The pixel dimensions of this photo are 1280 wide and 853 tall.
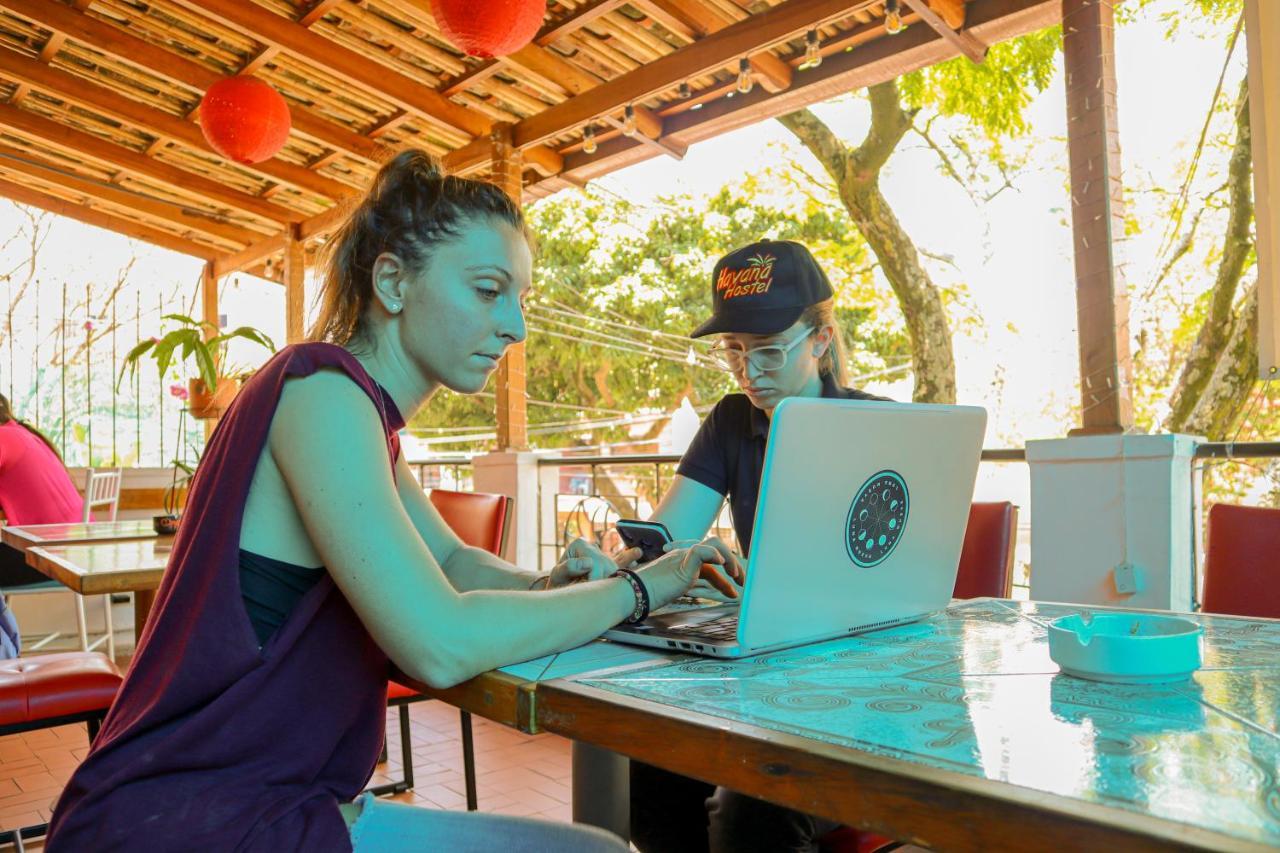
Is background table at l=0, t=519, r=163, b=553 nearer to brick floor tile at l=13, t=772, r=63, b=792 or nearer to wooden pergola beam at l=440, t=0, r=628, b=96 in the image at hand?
brick floor tile at l=13, t=772, r=63, b=792

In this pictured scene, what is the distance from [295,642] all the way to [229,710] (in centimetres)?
8

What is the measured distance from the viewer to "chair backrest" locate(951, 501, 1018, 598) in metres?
1.64

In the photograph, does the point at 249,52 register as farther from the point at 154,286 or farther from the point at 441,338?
the point at 441,338

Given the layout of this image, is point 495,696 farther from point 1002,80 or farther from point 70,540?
point 1002,80

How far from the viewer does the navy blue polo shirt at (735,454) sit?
1.89 meters

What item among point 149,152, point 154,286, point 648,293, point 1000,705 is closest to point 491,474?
point 149,152

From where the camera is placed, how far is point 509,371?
500cm

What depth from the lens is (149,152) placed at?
6.56 meters

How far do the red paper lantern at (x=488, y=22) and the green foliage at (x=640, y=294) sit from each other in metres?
8.78

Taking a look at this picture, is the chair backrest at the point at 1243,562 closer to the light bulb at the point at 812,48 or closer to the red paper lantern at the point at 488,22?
the red paper lantern at the point at 488,22

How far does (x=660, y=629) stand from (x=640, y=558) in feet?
0.83

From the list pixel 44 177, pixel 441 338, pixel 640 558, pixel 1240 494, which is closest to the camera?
pixel 441 338

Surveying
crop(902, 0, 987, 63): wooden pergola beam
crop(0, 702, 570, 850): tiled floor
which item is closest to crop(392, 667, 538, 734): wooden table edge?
crop(0, 702, 570, 850): tiled floor

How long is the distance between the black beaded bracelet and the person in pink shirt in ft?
11.2
